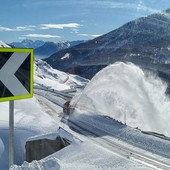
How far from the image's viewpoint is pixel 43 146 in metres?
20.1

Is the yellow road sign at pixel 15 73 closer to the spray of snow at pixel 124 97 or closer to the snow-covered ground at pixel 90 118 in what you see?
the snow-covered ground at pixel 90 118

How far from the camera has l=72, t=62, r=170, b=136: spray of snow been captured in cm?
4859

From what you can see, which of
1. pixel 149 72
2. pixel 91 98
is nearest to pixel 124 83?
pixel 91 98

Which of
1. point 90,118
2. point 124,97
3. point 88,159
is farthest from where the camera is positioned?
point 124,97

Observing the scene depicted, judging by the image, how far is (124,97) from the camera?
52.3 meters

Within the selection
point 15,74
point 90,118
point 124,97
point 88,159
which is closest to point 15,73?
point 15,74

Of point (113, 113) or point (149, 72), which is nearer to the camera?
point (113, 113)

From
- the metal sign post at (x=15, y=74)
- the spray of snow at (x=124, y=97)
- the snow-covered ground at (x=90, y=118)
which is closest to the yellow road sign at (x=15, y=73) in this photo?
the metal sign post at (x=15, y=74)

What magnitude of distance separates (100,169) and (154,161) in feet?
19.8

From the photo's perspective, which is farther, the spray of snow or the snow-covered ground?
Result: the spray of snow

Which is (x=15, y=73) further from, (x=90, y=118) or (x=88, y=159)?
(x=90, y=118)

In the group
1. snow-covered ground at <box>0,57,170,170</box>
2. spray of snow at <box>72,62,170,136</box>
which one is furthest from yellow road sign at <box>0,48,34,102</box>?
spray of snow at <box>72,62,170,136</box>

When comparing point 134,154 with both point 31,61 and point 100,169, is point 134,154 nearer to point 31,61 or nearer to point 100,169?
point 100,169

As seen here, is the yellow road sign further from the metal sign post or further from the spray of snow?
the spray of snow
